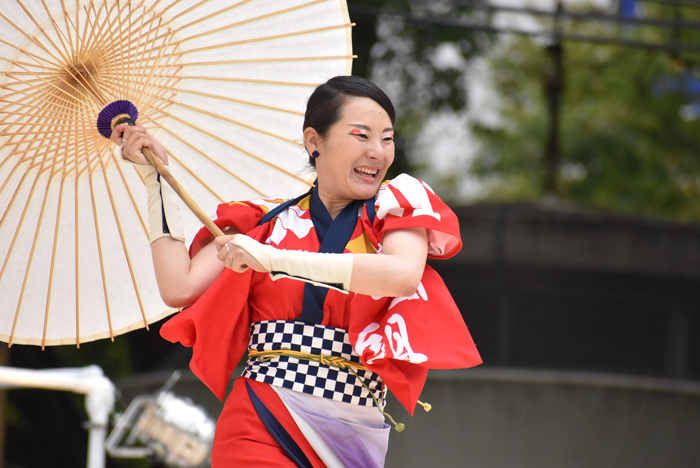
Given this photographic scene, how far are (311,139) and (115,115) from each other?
0.42m

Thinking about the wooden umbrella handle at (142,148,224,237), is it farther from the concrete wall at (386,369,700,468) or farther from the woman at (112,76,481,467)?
the concrete wall at (386,369,700,468)

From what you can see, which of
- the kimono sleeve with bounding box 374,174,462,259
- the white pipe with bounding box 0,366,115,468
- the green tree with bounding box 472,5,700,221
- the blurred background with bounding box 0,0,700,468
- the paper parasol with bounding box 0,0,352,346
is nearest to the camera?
the kimono sleeve with bounding box 374,174,462,259

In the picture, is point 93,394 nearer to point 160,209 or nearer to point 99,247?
point 99,247

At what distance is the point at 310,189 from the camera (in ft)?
5.73

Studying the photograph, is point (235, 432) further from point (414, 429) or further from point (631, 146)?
point (631, 146)

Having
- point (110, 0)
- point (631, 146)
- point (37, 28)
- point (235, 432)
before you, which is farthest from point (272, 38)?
point (631, 146)

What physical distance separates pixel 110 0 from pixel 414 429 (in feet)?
15.1

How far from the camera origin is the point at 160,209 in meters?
1.53

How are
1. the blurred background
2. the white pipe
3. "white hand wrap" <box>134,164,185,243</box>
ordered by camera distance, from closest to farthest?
"white hand wrap" <box>134,164,185,243</box>
the white pipe
the blurred background

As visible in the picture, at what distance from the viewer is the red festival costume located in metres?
1.39

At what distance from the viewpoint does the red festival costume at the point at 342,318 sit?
1395 millimetres

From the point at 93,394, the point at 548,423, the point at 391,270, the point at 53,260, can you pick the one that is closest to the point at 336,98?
the point at 391,270

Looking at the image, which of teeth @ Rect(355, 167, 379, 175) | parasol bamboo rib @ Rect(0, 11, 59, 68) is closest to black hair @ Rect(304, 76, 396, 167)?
teeth @ Rect(355, 167, 379, 175)

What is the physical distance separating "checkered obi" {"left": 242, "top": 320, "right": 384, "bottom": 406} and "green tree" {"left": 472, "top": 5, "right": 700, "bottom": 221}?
8608 millimetres
